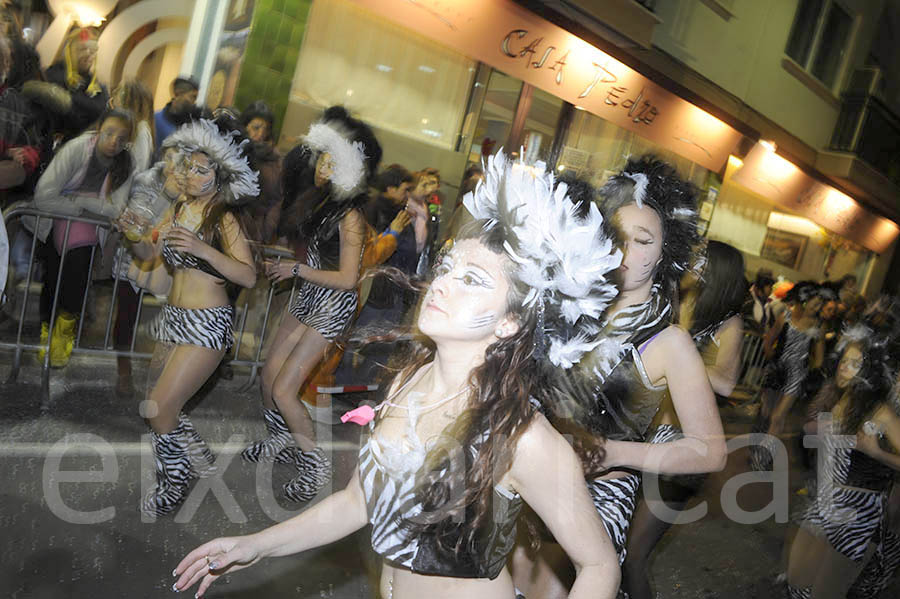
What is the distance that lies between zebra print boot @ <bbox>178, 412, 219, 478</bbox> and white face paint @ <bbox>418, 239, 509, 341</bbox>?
7.33 ft

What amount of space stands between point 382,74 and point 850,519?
20.5 ft

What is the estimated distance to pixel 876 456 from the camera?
3932mm

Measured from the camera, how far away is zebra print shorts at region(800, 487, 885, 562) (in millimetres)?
3951

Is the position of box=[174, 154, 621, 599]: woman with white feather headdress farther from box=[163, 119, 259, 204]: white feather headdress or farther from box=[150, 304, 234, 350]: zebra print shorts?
box=[163, 119, 259, 204]: white feather headdress

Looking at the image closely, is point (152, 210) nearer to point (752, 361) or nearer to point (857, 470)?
point (857, 470)

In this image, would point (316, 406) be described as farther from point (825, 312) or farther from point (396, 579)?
point (825, 312)

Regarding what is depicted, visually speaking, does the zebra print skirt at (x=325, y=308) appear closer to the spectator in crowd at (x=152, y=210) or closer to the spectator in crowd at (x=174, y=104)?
the spectator in crowd at (x=152, y=210)

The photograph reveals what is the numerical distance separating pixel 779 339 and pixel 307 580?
6.00 metres

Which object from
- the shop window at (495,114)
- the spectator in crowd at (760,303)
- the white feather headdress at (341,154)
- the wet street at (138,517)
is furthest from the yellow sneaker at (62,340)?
the spectator in crowd at (760,303)

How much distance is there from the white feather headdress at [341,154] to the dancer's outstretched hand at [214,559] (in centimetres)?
270

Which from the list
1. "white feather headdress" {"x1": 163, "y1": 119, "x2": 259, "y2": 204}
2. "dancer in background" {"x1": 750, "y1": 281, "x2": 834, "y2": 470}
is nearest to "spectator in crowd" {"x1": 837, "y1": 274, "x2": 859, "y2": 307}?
"dancer in background" {"x1": 750, "y1": 281, "x2": 834, "y2": 470}

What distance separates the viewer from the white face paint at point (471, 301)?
1.94 m

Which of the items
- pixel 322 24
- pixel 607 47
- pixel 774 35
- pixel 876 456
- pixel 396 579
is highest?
pixel 774 35

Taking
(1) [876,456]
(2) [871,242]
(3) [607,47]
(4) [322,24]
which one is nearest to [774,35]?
(3) [607,47]
